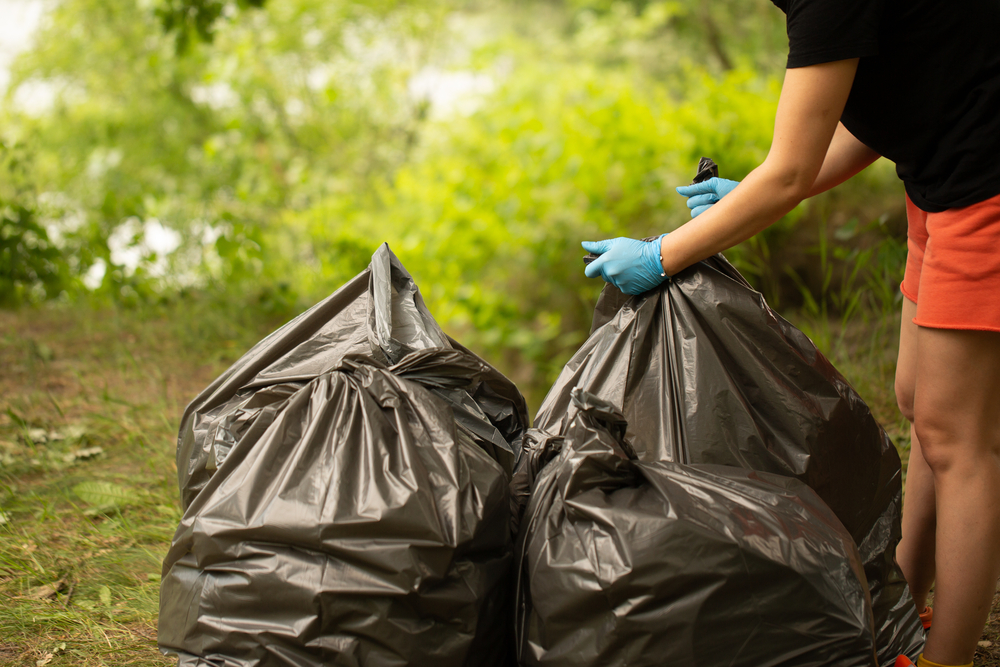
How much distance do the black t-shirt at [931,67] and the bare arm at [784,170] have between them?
0.13 ft

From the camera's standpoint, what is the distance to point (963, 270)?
1242 millimetres

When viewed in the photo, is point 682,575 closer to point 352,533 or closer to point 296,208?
point 352,533

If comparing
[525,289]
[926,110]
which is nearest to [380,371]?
[926,110]

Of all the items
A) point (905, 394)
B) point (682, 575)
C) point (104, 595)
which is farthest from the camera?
point (104, 595)

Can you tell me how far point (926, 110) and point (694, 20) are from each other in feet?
26.2

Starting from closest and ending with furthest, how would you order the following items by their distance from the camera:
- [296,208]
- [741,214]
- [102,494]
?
1. [741,214]
2. [102,494]
3. [296,208]

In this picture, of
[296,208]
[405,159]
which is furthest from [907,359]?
[405,159]

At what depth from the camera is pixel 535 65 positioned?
9.23m

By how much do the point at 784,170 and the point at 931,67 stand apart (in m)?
0.29

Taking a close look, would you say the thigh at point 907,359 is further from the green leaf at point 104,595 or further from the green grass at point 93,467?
the green leaf at point 104,595

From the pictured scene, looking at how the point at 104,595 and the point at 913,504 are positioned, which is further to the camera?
the point at 104,595

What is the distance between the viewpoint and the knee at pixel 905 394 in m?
1.57

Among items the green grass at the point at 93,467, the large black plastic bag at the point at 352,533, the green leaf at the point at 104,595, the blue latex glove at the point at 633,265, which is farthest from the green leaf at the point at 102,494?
the blue latex glove at the point at 633,265

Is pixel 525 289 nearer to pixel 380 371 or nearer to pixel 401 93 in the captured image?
pixel 380 371
